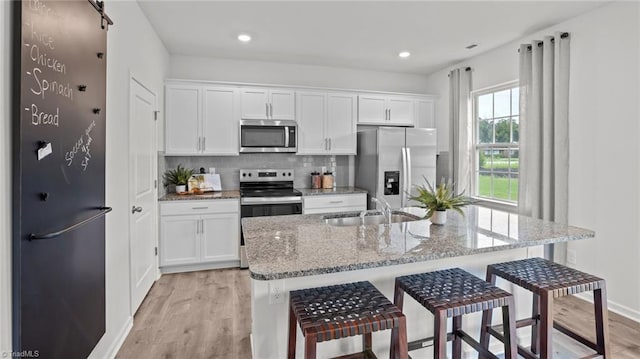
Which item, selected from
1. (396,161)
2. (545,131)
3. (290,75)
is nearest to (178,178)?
(290,75)

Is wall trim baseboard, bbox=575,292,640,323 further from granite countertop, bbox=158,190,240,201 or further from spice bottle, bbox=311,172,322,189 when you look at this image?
granite countertop, bbox=158,190,240,201

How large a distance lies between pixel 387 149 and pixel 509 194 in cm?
149

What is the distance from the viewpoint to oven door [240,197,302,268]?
3.84 metres

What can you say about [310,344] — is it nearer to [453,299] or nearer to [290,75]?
[453,299]

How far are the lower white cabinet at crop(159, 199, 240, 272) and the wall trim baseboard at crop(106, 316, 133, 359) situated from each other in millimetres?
1157

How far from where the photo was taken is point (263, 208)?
3.88m

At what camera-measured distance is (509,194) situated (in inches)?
154

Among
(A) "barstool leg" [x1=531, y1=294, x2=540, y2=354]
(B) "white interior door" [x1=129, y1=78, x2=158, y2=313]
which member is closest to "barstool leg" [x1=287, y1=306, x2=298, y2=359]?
(A) "barstool leg" [x1=531, y1=294, x2=540, y2=354]

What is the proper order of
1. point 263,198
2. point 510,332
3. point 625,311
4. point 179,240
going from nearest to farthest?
point 510,332
point 625,311
point 179,240
point 263,198

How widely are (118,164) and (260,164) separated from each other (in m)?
2.28

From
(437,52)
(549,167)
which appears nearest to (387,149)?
(437,52)

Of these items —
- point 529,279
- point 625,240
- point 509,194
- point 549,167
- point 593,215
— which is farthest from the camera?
point 509,194

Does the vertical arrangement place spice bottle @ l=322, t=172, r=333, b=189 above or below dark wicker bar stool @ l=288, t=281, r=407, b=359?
above

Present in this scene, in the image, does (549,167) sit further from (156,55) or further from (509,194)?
(156,55)
